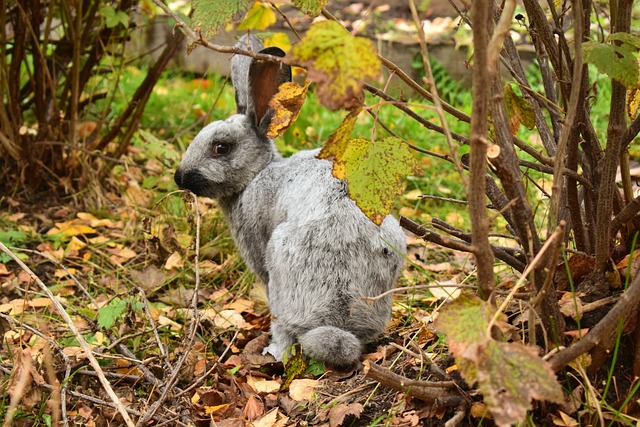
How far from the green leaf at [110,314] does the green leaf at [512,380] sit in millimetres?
1568

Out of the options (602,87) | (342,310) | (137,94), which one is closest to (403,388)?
(342,310)

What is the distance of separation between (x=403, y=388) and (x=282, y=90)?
0.82 m

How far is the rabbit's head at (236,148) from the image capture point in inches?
132

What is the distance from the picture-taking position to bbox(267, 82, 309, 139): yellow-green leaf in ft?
6.48

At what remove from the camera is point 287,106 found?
2.00 m

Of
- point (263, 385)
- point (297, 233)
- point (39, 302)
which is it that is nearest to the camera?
point (263, 385)

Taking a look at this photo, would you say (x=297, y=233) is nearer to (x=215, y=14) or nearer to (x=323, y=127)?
(x=215, y=14)

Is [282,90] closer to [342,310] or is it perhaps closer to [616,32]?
[616,32]

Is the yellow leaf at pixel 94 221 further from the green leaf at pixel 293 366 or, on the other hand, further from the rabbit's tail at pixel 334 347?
the rabbit's tail at pixel 334 347

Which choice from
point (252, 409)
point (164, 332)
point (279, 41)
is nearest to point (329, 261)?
point (252, 409)

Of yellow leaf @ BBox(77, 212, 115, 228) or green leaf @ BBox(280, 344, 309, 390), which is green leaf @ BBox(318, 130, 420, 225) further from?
yellow leaf @ BBox(77, 212, 115, 228)

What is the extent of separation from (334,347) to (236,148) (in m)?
1.09

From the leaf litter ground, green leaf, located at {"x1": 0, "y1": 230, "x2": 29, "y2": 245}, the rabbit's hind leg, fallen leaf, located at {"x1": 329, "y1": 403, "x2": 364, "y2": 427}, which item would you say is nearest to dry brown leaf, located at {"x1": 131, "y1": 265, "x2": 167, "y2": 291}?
the leaf litter ground

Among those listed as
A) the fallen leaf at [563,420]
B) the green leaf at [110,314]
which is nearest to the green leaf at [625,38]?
the fallen leaf at [563,420]
